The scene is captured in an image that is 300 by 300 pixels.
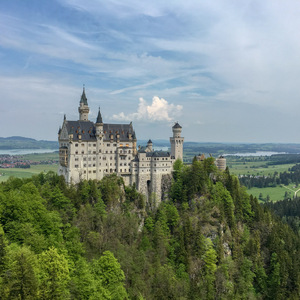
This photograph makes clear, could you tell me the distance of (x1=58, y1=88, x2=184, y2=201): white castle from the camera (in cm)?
9500

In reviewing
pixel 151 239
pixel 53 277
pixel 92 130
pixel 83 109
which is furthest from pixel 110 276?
pixel 83 109

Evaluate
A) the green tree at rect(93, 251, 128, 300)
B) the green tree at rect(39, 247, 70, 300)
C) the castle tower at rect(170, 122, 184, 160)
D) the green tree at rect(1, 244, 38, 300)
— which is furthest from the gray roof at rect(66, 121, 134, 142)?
the green tree at rect(1, 244, 38, 300)

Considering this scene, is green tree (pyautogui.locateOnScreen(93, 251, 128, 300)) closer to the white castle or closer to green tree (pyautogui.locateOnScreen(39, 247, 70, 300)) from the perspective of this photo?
green tree (pyautogui.locateOnScreen(39, 247, 70, 300))

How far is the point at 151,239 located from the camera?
286ft

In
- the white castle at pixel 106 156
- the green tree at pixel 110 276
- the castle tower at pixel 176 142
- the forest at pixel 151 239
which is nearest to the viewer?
the forest at pixel 151 239

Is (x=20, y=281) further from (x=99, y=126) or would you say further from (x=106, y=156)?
(x=99, y=126)

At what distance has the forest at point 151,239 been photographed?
54.1 m

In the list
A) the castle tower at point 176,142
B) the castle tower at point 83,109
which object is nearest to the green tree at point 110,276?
the castle tower at point 83,109

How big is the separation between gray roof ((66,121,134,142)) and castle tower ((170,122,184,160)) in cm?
1526

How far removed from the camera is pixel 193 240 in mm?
88812

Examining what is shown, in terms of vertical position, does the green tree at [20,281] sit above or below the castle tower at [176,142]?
below

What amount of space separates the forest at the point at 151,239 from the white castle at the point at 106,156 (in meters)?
3.96

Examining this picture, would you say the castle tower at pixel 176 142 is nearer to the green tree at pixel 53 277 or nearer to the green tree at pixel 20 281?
the green tree at pixel 53 277

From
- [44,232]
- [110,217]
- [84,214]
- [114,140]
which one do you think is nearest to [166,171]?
[114,140]
